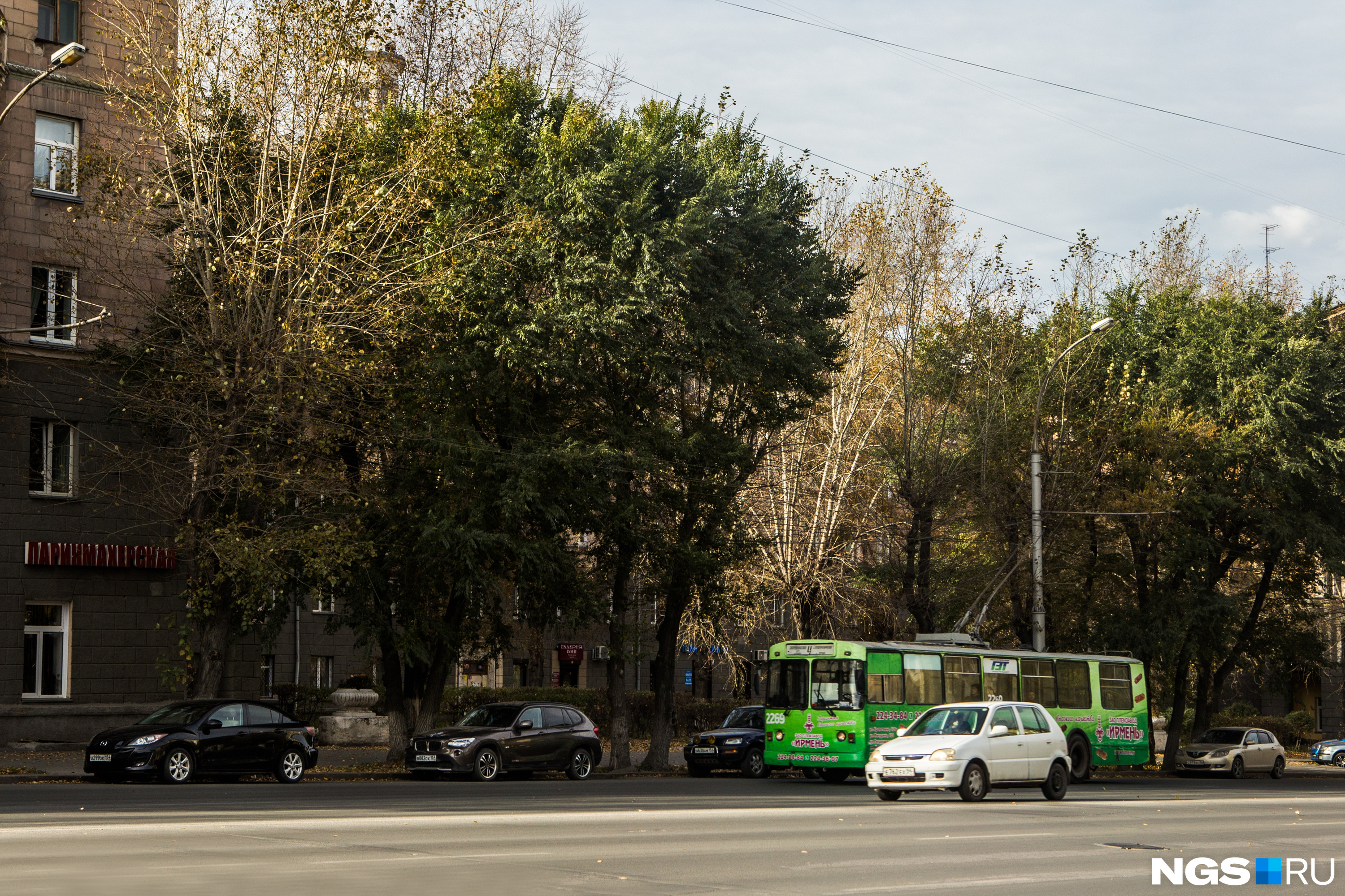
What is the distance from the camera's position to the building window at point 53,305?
1233 inches

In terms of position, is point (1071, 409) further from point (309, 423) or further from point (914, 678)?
point (309, 423)

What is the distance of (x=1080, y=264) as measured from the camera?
4203cm

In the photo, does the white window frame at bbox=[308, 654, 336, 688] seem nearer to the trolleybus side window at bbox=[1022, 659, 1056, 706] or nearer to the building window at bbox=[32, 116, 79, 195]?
the building window at bbox=[32, 116, 79, 195]

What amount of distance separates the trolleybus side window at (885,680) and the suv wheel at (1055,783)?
5.63 meters

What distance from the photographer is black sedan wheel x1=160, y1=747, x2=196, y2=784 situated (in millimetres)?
21875

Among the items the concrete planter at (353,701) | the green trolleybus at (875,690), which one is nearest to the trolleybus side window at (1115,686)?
the green trolleybus at (875,690)

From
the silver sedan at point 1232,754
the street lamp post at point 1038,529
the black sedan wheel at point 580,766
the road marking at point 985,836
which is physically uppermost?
the street lamp post at point 1038,529

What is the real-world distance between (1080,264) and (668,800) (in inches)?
1082

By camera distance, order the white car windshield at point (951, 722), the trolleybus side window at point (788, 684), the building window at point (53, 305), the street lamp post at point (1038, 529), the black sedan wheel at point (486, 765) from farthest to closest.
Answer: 1. the street lamp post at point (1038, 529)
2. the building window at point (53, 305)
3. the trolleybus side window at point (788, 684)
4. the black sedan wheel at point (486, 765)
5. the white car windshield at point (951, 722)

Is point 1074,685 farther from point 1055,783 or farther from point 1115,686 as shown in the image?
point 1055,783

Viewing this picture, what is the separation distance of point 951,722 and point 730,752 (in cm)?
1050

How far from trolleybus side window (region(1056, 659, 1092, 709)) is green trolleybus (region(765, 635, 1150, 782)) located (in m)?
0.04

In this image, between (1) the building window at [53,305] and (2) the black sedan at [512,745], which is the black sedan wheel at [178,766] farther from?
(1) the building window at [53,305]

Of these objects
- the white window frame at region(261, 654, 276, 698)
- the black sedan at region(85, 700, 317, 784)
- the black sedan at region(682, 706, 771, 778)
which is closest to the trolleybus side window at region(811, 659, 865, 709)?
the black sedan at region(682, 706, 771, 778)
